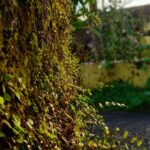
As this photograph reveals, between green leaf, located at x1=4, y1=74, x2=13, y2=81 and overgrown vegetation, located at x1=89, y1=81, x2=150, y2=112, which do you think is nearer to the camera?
green leaf, located at x1=4, y1=74, x2=13, y2=81

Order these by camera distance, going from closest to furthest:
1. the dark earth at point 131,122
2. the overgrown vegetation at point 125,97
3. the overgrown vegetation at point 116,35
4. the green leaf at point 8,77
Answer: the green leaf at point 8,77
the dark earth at point 131,122
the overgrown vegetation at point 125,97
the overgrown vegetation at point 116,35

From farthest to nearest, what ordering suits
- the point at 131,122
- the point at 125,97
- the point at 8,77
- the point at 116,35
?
the point at 116,35, the point at 125,97, the point at 131,122, the point at 8,77

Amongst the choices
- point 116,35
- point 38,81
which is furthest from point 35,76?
point 116,35

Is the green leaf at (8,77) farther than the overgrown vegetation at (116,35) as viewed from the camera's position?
No

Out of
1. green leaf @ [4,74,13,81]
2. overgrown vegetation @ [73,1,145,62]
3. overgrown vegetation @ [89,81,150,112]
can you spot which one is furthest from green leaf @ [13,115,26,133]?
overgrown vegetation @ [73,1,145,62]

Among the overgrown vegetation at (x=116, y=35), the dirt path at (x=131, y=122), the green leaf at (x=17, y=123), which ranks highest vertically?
the green leaf at (x=17, y=123)

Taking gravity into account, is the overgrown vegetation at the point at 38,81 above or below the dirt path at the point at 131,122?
above

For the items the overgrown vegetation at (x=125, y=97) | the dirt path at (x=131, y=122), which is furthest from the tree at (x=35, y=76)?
the overgrown vegetation at (x=125, y=97)

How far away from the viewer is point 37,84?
288 centimetres

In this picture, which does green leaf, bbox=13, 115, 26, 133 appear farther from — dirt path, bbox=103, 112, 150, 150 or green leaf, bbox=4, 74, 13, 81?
dirt path, bbox=103, 112, 150, 150

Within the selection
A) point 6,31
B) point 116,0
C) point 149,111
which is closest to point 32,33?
point 6,31

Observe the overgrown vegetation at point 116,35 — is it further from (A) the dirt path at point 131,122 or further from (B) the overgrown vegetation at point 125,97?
(A) the dirt path at point 131,122

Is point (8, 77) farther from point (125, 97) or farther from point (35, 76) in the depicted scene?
point (125, 97)

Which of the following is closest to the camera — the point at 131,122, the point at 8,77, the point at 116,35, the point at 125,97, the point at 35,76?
the point at 8,77
